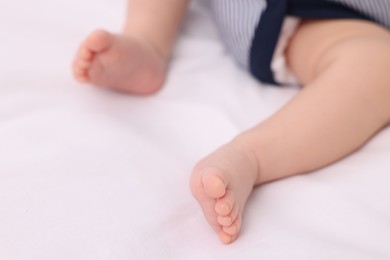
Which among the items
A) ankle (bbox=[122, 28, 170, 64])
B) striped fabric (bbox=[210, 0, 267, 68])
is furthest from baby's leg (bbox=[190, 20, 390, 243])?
ankle (bbox=[122, 28, 170, 64])

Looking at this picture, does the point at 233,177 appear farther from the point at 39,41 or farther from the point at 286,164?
the point at 39,41

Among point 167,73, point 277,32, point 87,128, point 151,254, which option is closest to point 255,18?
point 277,32

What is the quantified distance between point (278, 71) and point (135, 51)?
7.5 inches

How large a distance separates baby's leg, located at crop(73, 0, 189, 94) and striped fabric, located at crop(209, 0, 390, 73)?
0.25ft

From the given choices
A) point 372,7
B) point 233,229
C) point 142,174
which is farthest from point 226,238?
point 372,7

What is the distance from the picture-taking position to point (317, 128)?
606mm

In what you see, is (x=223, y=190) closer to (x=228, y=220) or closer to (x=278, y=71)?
(x=228, y=220)

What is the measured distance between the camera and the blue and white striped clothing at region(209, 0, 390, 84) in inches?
28.8

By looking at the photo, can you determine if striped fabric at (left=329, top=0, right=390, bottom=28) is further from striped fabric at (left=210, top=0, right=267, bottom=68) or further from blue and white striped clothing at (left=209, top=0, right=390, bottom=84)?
striped fabric at (left=210, top=0, right=267, bottom=68)

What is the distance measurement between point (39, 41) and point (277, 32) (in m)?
0.31

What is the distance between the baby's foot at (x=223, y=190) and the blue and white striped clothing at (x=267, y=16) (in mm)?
229

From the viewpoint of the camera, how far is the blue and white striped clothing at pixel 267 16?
73 cm

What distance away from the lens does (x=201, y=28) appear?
2.89 ft

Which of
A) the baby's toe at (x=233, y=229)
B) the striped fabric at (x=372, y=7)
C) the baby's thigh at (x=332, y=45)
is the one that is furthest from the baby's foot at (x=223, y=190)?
the striped fabric at (x=372, y=7)
